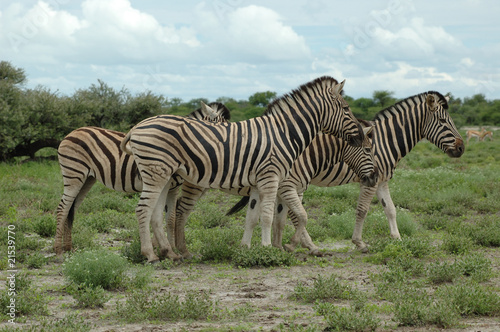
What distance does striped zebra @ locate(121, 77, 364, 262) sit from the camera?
7734 millimetres

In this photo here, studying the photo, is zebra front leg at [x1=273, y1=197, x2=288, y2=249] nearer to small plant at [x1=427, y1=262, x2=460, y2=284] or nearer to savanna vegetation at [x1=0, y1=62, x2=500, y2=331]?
savanna vegetation at [x1=0, y1=62, x2=500, y2=331]

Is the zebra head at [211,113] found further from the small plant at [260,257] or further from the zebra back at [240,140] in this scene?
the small plant at [260,257]

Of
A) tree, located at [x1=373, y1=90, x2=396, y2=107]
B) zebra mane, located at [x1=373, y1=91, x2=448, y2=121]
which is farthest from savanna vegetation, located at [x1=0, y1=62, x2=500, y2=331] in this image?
tree, located at [x1=373, y1=90, x2=396, y2=107]

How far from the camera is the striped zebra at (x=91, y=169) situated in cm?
829

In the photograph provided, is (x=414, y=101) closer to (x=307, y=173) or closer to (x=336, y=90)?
(x=336, y=90)

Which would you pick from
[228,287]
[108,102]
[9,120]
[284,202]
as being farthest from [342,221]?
[108,102]

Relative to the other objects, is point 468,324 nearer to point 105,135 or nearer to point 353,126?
point 353,126

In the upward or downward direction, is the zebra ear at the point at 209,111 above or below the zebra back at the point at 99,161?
above

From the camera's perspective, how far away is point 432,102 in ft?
31.0

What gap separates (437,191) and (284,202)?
7170 mm

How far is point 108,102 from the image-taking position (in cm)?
2364

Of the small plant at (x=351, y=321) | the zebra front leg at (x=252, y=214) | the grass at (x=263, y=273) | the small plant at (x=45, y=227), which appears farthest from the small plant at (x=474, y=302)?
the small plant at (x=45, y=227)

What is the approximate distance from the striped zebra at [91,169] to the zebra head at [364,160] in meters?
2.68

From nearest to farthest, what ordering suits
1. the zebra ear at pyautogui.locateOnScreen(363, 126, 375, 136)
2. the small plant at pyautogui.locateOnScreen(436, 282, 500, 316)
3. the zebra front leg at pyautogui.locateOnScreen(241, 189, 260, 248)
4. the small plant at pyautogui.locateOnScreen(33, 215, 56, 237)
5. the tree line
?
the small plant at pyautogui.locateOnScreen(436, 282, 500, 316) < the zebra front leg at pyautogui.locateOnScreen(241, 189, 260, 248) < the zebra ear at pyautogui.locateOnScreen(363, 126, 375, 136) < the small plant at pyautogui.locateOnScreen(33, 215, 56, 237) < the tree line
